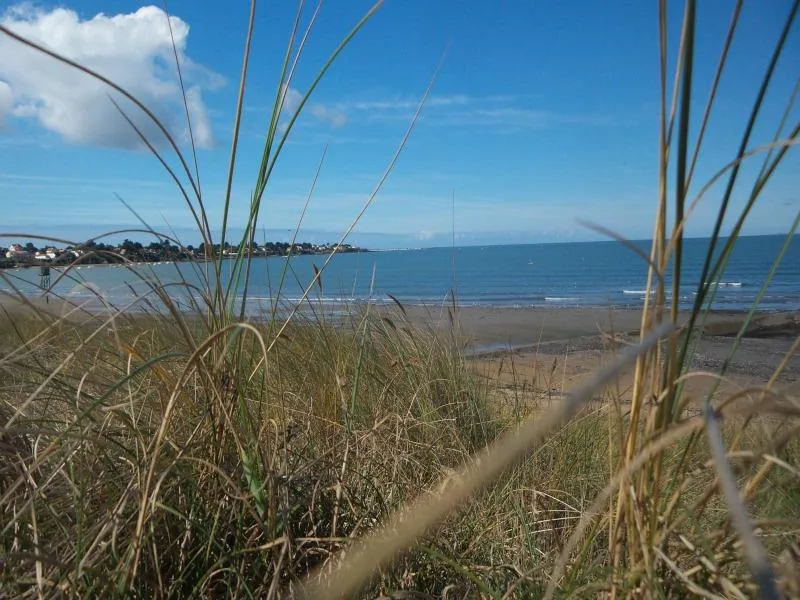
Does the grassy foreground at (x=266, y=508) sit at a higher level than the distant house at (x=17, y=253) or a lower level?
lower

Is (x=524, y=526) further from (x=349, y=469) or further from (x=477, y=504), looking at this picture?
(x=349, y=469)

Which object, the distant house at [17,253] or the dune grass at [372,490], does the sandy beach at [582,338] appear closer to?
the dune grass at [372,490]

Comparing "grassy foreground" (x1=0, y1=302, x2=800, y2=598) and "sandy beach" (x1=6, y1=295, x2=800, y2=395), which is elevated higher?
"grassy foreground" (x1=0, y1=302, x2=800, y2=598)

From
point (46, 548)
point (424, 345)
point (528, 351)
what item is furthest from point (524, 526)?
point (528, 351)

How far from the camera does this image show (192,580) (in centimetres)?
128

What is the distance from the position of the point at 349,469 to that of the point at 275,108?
A: 0.91m

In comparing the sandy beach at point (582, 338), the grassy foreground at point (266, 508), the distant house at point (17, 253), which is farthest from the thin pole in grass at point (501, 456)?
the sandy beach at point (582, 338)

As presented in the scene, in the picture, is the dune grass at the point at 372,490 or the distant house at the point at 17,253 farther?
the distant house at the point at 17,253

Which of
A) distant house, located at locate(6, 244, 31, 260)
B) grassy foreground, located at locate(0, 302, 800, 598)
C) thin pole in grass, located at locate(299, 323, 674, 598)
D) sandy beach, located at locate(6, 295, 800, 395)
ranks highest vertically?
distant house, located at locate(6, 244, 31, 260)

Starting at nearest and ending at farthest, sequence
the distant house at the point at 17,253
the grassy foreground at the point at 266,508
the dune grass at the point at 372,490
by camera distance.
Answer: the dune grass at the point at 372,490
the grassy foreground at the point at 266,508
the distant house at the point at 17,253

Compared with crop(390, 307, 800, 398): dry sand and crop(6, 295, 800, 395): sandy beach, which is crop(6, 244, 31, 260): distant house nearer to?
crop(6, 295, 800, 395): sandy beach

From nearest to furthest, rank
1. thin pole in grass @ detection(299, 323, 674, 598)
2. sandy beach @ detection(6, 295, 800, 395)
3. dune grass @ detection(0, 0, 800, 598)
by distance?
thin pole in grass @ detection(299, 323, 674, 598) < dune grass @ detection(0, 0, 800, 598) < sandy beach @ detection(6, 295, 800, 395)

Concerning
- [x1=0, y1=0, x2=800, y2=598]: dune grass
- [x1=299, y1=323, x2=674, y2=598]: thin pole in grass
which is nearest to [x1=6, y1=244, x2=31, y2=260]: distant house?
[x1=0, y1=0, x2=800, y2=598]: dune grass

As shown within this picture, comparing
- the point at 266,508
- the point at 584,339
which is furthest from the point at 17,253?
the point at 584,339
